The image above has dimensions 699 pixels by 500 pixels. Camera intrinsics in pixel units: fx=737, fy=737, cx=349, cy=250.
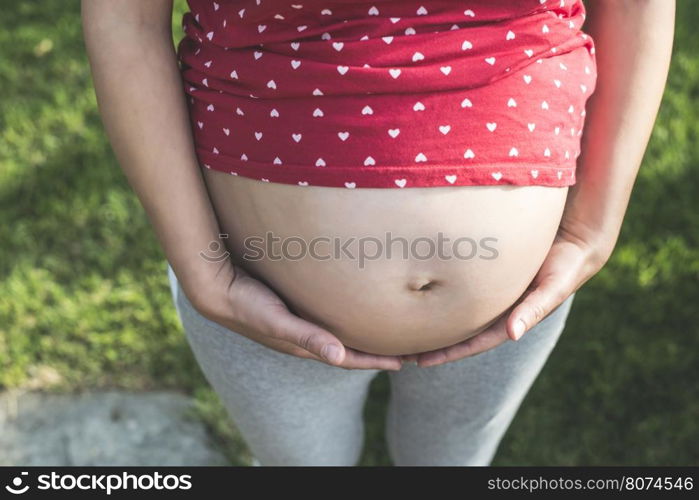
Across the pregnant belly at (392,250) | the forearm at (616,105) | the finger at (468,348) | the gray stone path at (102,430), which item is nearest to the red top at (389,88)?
the pregnant belly at (392,250)

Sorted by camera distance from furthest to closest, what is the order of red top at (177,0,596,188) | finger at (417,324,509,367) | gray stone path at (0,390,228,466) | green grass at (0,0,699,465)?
green grass at (0,0,699,465)
gray stone path at (0,390,228,466)
finger at (417,324,509,367)
red top at (177,0,596,188)

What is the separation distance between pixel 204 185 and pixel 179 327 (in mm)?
1344

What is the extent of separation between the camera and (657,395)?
2.28m

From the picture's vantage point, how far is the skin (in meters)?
1.07

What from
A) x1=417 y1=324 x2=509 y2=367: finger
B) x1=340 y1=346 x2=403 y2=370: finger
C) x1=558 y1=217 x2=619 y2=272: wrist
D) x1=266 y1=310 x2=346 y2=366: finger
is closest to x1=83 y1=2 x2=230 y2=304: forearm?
x1=266 y1=310 x2=346 y2=366: finger

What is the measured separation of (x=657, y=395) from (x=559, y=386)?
295 mm

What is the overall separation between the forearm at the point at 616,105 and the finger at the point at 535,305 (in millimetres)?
116

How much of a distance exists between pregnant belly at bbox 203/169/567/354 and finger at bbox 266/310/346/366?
0.17 ft

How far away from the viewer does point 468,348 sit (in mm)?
1219

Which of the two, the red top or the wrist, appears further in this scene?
the wrist

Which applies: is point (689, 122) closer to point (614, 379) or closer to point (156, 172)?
point (614, 379)

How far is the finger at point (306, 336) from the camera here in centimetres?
109

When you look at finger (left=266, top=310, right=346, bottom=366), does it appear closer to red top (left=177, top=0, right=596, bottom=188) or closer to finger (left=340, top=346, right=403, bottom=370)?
finger (left=340, top=346, right=403, bottom=370)

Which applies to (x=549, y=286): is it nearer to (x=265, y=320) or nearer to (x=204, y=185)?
(x=265, y=320)
